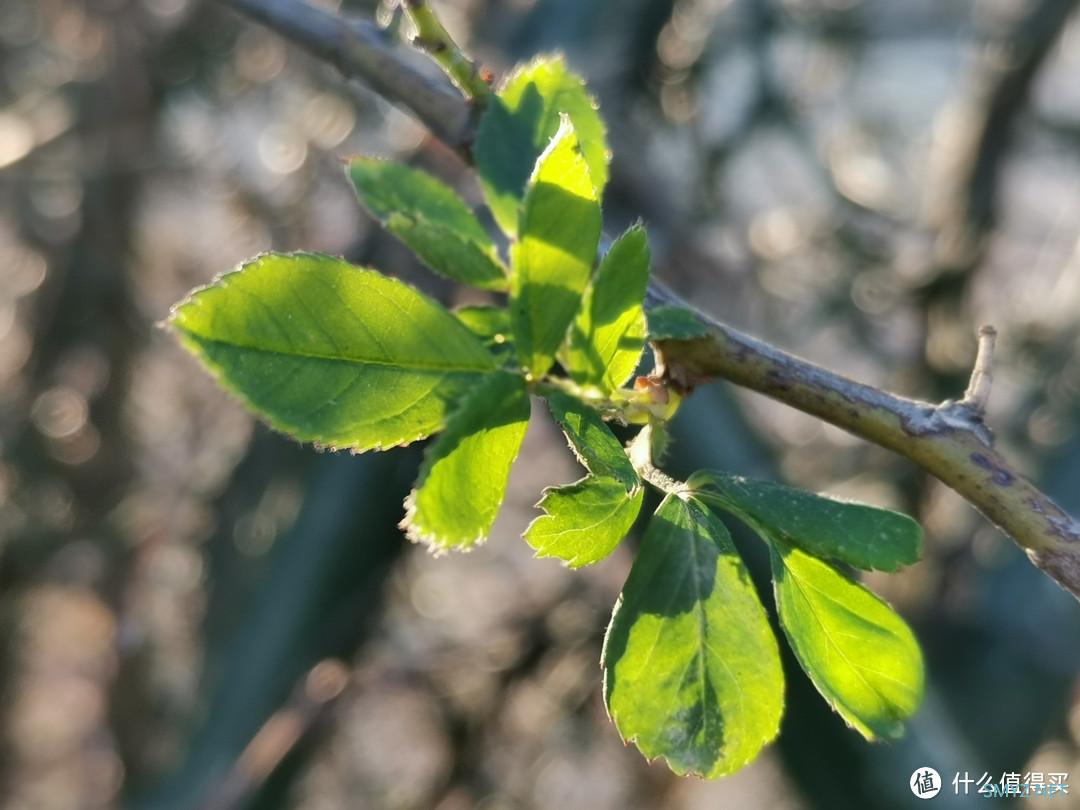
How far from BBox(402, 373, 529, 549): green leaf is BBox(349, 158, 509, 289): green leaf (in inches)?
3.1

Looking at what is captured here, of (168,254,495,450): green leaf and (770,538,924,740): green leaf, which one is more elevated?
(168,254,495,450): green leaf

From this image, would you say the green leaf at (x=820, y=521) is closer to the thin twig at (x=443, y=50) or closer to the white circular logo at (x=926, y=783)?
the thin twig at (x=443, y=50)

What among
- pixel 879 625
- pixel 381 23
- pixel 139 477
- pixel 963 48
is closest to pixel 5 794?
pixel 139 477

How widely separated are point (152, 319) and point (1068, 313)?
64.0 inches

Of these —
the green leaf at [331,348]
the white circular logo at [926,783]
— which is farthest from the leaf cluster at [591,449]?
the white circular logo at [926,783]

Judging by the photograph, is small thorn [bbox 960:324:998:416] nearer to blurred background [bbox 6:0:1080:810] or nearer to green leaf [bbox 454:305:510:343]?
green leaf [bbox 454:305:510:343]

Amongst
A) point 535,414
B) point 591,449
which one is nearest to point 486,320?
point 591,449

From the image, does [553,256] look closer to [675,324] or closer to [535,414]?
[675,324]

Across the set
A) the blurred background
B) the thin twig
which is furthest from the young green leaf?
the blurred background

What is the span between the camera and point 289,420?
0.30 metres

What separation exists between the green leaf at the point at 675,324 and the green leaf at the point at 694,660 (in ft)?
0.22

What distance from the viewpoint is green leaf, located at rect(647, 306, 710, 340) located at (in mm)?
368

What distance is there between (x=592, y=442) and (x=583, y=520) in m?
0.02

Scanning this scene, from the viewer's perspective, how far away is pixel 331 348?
0.31 meters
